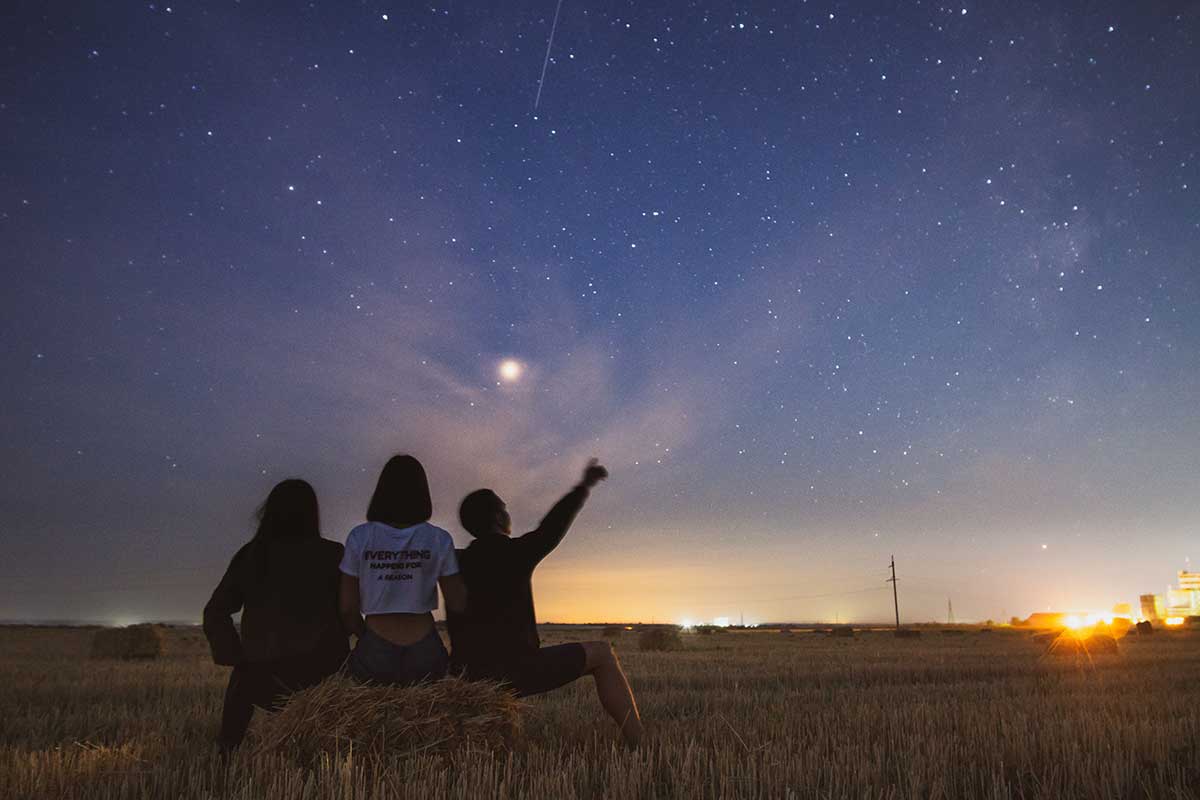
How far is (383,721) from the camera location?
4406 millimetres

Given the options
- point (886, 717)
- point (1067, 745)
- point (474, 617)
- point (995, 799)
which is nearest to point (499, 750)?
point (474, 617)

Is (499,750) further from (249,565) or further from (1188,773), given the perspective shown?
(1188,773)

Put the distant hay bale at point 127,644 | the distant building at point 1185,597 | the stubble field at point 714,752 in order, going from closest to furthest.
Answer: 1. the stubble field at point 714,752
2. the distant hay bale at point 127,644
3. the distant building at point 1185,597

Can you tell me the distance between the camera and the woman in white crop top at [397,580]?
4723 millimetres

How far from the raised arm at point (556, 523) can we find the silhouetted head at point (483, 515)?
206 millimetres

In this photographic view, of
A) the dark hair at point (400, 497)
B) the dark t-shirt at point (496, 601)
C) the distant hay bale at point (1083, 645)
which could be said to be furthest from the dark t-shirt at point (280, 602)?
the distant hay bale at point (1083, 645)

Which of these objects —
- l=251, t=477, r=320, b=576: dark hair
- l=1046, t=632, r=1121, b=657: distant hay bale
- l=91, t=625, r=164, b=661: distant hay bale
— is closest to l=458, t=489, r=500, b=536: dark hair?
l=251, t=477, r=320, b=576: dark hair

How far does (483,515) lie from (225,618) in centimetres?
173

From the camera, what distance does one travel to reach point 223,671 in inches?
595

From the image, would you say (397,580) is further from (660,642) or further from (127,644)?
(660,642)

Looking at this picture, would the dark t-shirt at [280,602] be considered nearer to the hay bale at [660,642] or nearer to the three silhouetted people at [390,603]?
the three silhouetted people at [390,603]

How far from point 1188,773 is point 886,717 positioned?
2612 millimetres

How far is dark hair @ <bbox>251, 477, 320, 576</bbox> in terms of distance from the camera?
16.9 ft

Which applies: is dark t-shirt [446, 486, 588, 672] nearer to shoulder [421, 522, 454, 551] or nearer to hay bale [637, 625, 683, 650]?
shoulder [421, 522, 454, 551]
